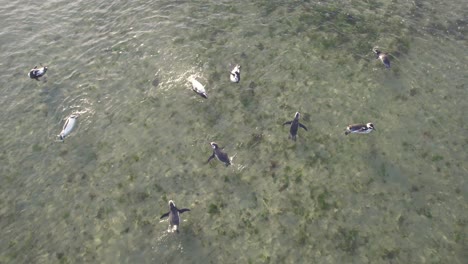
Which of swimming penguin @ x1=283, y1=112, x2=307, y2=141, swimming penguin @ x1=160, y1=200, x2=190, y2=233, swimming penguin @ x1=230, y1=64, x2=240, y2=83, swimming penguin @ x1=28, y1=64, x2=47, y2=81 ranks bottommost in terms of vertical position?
swimming penguin @ x1=160, y1=200, x2=190, y2=233

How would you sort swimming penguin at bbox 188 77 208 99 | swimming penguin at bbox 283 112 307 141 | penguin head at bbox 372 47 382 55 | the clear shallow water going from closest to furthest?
1. the clear shallow water
2. swimming penguin at bbox 283 112 307 141
3. swimming penguin at bbox 188 77 208 99
4. penguin head at bbox 372 47 382 55

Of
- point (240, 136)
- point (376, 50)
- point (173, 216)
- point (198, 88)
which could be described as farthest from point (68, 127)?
point (376, 50)

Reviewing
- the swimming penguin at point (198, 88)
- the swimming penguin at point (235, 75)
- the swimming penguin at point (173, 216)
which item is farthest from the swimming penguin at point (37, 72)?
the swimming penguin at point (173, 216)

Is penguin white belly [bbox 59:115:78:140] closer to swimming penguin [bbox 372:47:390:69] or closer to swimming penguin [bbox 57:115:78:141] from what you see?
swimming penguin [bbox 57:115:78:141]

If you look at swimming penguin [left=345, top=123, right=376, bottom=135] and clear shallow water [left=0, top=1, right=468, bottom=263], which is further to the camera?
swimming penguin [left=345, top=123, right=376, bottom=135]

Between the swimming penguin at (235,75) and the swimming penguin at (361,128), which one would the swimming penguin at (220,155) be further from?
the swimming penguin at (361,128)

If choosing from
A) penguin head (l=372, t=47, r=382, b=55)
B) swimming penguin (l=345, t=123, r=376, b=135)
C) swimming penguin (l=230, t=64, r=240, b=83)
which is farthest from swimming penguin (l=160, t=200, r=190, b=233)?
penguin head (l=372, t=47, r=382, b=55)

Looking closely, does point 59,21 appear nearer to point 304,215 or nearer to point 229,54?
point 229,54

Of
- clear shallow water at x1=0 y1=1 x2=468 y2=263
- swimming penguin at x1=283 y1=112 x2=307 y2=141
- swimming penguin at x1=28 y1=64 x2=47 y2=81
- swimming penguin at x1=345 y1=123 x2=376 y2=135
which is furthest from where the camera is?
swimming penguin at x1=28 y1=64 x2=47 y2=81

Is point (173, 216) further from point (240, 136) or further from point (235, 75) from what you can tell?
point (235, 75)
